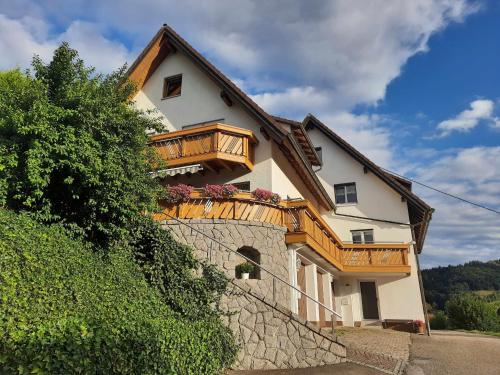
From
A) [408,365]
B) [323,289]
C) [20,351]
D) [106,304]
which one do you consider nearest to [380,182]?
[323,289]

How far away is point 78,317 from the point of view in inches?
246

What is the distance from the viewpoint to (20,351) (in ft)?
16.4

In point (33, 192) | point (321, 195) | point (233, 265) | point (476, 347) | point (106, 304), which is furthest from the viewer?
point (321, 195)

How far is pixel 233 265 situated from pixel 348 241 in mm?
14493

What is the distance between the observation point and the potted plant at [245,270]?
483 inches

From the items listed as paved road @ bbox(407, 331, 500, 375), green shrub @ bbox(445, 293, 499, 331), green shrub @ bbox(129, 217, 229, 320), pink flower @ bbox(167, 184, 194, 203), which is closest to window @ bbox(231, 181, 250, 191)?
pink flower @ bbox(167, 184, 194, 203)

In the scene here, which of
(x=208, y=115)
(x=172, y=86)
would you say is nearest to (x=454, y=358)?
(x=208, y=115)

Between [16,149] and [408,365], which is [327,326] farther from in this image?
[16,149]

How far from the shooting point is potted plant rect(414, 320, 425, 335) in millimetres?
21328

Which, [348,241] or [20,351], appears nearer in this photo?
[20,351]

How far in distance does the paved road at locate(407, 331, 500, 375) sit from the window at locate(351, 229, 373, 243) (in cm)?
908

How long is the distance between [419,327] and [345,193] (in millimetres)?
9563

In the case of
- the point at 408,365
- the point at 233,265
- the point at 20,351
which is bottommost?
the point at 408,365

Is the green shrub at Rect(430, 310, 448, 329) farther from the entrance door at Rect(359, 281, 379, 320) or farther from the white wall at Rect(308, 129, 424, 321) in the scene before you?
the entrance door at Rect(359, 281, 379, 320)
